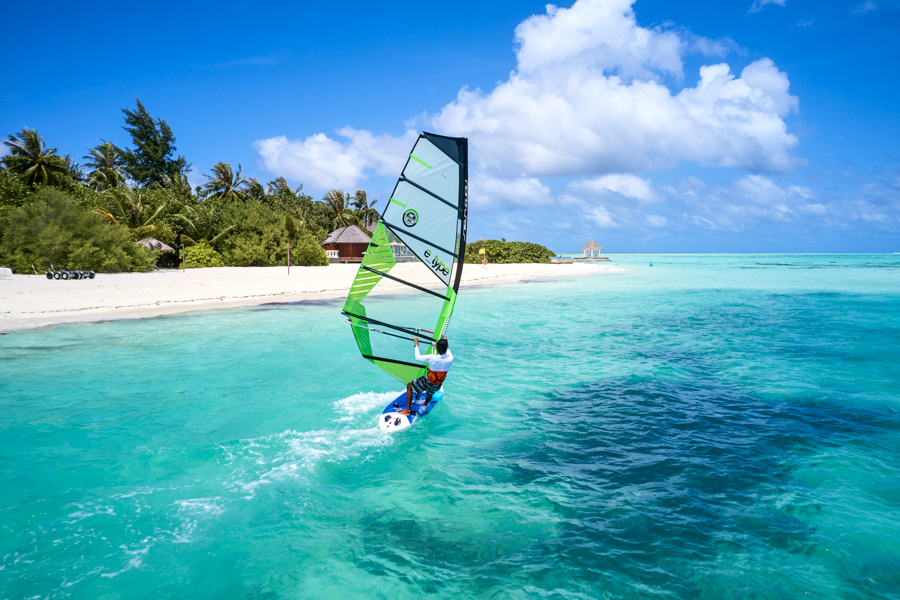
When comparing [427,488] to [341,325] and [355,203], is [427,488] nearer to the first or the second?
[341,325]

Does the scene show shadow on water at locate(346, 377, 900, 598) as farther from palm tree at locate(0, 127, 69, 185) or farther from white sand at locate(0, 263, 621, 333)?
palm tree at locate(0, 127, 69, 185)

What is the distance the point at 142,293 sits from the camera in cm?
2692

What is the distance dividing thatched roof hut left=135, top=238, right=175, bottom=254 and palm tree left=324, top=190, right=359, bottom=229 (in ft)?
110

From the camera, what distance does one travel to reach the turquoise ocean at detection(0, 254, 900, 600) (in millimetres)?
5621

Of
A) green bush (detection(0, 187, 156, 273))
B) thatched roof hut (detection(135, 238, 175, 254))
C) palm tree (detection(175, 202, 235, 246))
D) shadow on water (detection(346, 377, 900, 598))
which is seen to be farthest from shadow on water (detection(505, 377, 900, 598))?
palm tree (detection(175, 202, 235, 246))

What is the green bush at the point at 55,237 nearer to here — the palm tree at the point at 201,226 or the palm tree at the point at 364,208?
the palm tree at the point at 201,226

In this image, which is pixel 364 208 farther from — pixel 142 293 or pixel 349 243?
pixel 142 293

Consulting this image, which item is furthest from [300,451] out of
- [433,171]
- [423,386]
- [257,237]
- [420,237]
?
[257,237]

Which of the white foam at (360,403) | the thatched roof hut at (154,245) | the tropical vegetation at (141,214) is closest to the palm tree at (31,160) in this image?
the tropical vegetation at (141,214)

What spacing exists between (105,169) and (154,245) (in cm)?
2464

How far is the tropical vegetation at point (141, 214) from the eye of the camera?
32250 millimetres

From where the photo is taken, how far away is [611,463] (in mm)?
8336

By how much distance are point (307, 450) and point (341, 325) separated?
13.1 m

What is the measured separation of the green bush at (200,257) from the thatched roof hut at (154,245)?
2948 millimetres
